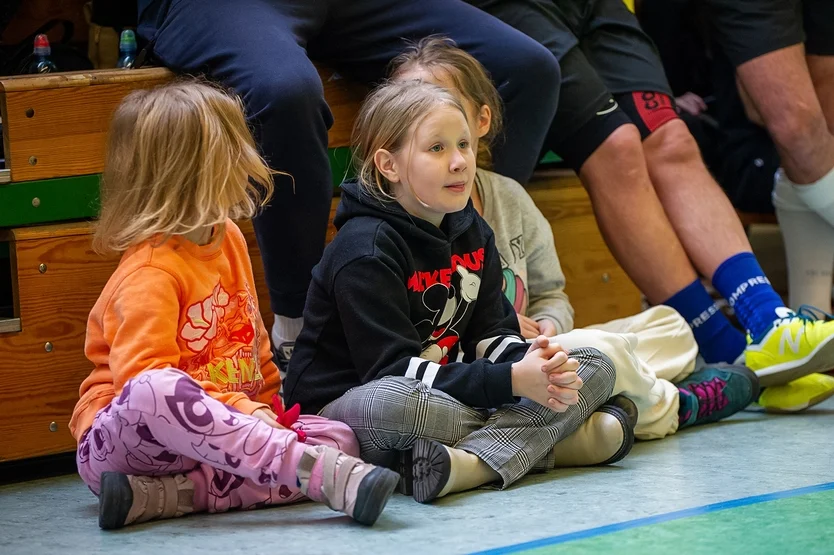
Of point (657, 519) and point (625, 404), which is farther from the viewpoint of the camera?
point (625, 404)

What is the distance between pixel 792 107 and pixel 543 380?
3.87ft

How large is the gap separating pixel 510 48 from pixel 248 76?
1.77ft

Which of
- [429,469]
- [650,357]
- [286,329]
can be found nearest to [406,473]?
[429,469]

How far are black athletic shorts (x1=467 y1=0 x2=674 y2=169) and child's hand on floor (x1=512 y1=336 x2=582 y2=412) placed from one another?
805mm

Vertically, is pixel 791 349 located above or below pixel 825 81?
below

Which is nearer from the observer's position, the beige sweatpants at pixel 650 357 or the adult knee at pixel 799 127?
the beige sweatpants at pixel 650 357

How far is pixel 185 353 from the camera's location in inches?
→ 60.9

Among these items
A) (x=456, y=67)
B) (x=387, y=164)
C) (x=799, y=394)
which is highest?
(x=456, y=67)

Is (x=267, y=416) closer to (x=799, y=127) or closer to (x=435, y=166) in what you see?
(x=435, y=166)

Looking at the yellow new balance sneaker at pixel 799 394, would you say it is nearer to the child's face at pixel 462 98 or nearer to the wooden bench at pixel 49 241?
the child's face at pixel 462 98

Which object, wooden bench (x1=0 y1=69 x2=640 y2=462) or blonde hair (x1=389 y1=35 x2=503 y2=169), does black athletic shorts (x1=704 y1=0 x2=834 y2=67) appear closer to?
blonde hair (x1=389 y1=35 x2=503 y2=169)

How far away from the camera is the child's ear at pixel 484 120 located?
1920mm

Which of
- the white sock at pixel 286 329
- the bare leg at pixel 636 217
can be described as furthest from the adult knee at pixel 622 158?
the white sock at pixel 286 329

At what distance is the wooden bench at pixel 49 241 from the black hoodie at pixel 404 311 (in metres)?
0.38
